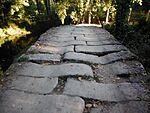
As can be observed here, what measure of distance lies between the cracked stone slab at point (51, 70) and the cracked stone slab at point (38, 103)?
1119 millimetres

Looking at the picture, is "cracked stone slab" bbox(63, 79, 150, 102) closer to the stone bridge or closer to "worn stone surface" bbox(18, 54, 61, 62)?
the stone bridge

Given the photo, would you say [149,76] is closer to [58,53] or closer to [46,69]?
[46,69]

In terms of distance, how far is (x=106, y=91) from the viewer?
175 inches

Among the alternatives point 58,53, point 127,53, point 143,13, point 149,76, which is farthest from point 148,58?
point 143,13

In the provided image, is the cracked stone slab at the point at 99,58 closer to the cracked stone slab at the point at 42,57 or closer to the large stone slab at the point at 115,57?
the large stone slab at the point at 115,57

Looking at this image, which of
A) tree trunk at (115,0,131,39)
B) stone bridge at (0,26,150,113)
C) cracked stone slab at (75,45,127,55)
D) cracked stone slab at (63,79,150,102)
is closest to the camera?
stone bridge at (0,26,150,113)

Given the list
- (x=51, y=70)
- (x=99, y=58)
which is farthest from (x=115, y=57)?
(x=51, y=70)

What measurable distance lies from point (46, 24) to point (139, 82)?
51.1 feet

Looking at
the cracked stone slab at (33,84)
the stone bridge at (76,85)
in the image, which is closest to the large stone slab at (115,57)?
the stone bridge at (76,85)

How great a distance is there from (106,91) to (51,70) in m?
1.67

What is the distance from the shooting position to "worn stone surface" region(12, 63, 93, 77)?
527cm

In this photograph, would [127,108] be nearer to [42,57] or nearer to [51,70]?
[51,70]

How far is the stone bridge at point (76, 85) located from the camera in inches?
150

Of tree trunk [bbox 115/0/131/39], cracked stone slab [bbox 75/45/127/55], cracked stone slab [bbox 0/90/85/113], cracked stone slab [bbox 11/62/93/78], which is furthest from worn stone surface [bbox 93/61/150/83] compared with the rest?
tree trunk [bbox 115/0/131/39]
